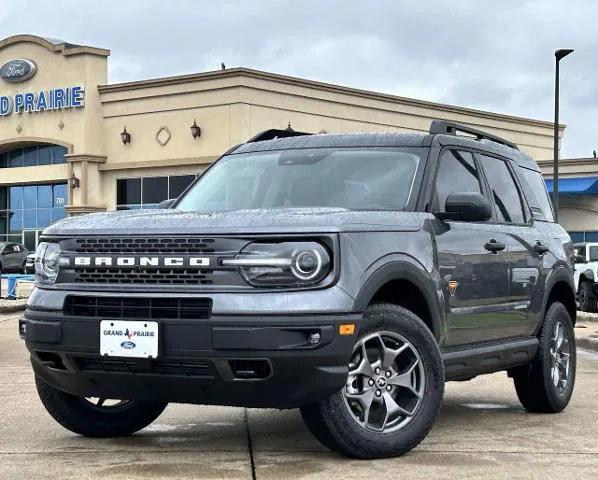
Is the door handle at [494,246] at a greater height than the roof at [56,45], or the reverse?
the roof at [56,45]

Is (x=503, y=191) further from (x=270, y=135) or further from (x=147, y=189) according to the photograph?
(x=147, y=189)

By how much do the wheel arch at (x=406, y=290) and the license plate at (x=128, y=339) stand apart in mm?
1026

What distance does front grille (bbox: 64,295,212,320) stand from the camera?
5430 millimetres

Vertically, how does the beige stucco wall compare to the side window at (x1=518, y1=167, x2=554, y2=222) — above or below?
above

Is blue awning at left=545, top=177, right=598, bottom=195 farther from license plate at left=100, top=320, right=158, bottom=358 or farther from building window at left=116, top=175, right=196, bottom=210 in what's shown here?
license plate at left=100, top=320, right=158, bottom=358

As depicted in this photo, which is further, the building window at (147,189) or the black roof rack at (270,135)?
the building window at (147,189)

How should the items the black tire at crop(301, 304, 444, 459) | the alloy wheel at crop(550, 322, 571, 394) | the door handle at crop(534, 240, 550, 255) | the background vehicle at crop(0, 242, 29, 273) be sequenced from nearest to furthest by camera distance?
the black tire at crop(301, 304, 444, 459)
the door handle at crop(534, 240, 550, 255)
the alloy wheel at crop(550, 322, 571, 394)
the background vehicle at crop(0, 242, 29, 273)

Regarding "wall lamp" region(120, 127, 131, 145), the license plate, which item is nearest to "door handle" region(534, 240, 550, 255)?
the license plate

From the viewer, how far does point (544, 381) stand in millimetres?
7770

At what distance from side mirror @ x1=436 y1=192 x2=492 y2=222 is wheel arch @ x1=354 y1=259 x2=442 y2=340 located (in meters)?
0.47

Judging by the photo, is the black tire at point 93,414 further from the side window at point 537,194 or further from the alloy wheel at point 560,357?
the side window at point 537,194

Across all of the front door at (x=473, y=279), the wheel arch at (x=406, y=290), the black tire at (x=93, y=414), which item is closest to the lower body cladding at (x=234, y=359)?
the wheel arch at (x=406, y=290)

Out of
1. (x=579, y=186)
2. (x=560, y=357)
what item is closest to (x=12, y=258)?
(x=579, y=186)

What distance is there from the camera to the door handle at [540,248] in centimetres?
778
